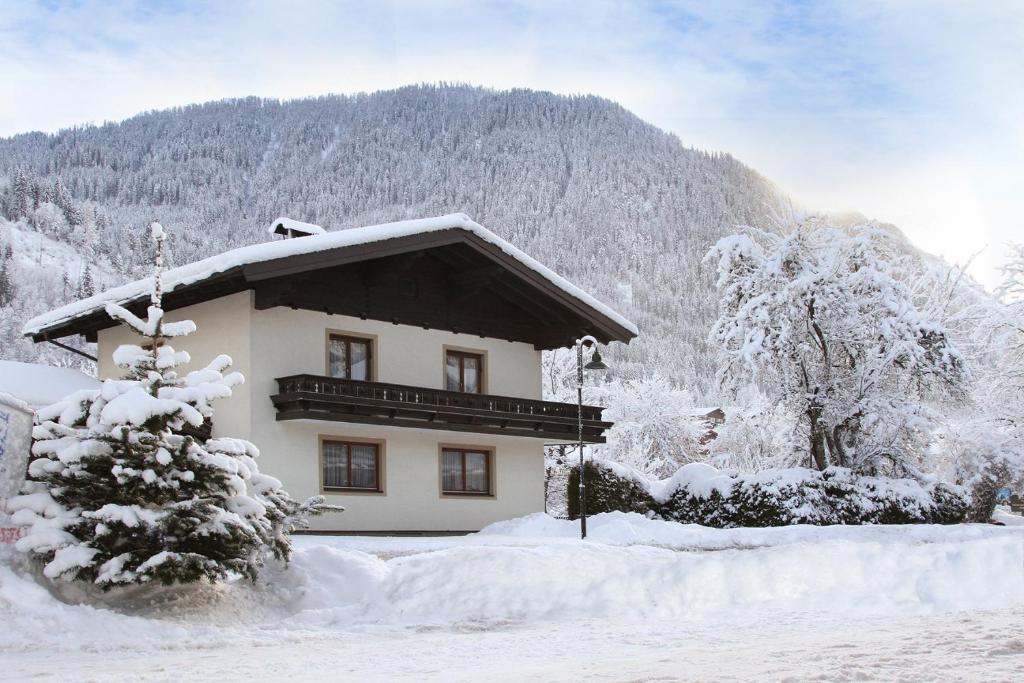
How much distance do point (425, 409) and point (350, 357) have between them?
212cm

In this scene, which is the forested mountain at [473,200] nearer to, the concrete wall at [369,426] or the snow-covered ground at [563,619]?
the concrete wall at [369,426]

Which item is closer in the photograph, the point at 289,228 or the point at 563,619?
the point at 563,619

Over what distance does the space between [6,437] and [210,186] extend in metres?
184

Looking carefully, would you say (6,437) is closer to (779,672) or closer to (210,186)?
(779,672)

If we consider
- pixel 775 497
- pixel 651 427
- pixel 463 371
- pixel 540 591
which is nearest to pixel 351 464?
pixel 463 371

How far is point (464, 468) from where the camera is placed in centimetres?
2789

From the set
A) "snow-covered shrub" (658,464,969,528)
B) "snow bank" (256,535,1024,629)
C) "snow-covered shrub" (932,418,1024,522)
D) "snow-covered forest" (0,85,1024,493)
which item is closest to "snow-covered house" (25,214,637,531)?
"snow-covered shrub" (658,464,969,528)

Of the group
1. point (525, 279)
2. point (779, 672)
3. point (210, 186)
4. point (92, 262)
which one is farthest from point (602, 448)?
point (210, 186)

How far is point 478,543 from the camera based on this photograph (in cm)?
2233

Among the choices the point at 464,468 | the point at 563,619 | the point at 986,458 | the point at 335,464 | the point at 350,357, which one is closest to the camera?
the point at 563,619

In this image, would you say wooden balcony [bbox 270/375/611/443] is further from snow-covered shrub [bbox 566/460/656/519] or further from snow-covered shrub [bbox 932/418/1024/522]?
snow-covered shrub [bbox 932/418/1024/522]

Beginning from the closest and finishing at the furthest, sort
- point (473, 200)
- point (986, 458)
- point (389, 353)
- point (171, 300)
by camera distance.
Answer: point (171, 300) → point (389, 353) → point (986, 458) → point (473, 200)

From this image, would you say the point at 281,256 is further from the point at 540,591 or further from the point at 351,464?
the point at 540,591

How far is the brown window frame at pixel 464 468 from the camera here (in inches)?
1073
